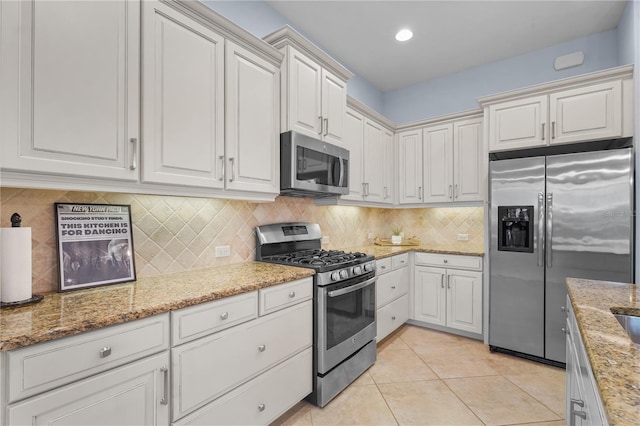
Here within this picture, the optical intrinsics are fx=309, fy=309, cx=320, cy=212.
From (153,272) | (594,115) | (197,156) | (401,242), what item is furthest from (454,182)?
(153,272)

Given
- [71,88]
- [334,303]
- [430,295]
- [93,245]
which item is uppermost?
[71,88]

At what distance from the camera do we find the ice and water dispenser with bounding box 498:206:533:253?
2.83 metres

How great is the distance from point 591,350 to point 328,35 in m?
3.23

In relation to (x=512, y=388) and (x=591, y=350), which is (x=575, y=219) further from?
(x=591, y=350)

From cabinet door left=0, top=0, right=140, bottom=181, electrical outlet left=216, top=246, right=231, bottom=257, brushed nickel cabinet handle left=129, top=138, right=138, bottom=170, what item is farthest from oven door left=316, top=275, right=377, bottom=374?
cabinet door left=0, top=0, right=140, bottom=181

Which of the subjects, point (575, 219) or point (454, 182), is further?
point (454, 182)

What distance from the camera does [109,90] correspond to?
1420 millimetres

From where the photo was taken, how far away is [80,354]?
1079mm

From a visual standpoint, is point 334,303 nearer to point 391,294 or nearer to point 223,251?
point 223,251

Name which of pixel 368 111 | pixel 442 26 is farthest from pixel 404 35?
pixel 368 111

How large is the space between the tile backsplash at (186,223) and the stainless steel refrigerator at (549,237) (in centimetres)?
77

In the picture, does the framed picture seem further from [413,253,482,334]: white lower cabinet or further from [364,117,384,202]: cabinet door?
[413,253,482,334]: white lower cabinet

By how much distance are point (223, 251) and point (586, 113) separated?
328 cm

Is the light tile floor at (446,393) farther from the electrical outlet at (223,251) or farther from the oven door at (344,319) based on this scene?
the electrical outlet at (223,251)
